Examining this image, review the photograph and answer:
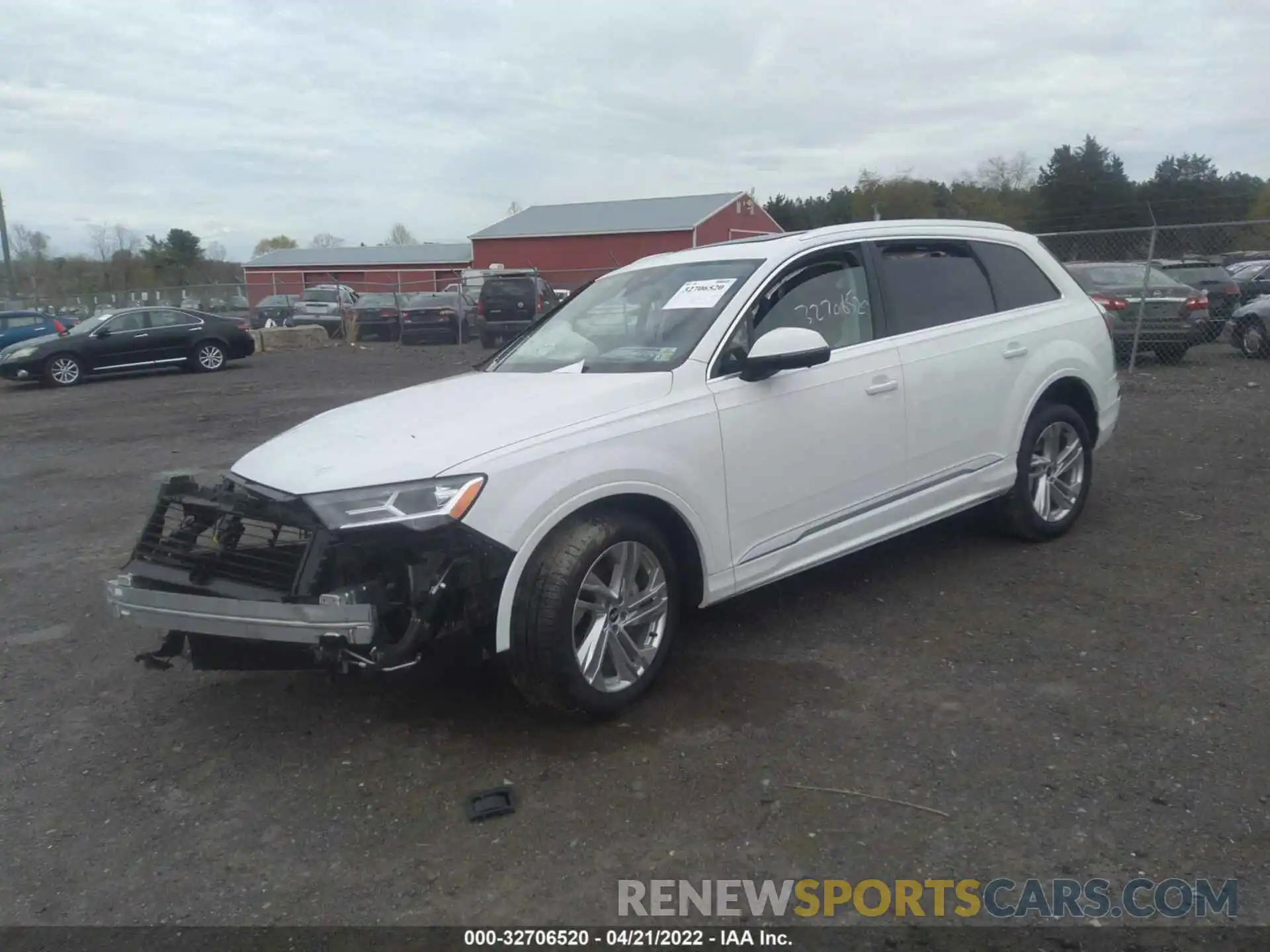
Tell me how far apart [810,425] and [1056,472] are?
222 cm

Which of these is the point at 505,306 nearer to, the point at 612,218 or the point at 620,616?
the point at 620,616

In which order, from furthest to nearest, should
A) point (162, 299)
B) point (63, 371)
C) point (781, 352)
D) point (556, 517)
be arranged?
point (162, 299) < point (63, 371) < point (781, 352) < point (556, 517)

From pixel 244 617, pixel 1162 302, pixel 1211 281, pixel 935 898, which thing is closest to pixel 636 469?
pixel 244 617

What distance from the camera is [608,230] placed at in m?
45.5

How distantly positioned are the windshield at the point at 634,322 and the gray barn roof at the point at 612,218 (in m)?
39.2

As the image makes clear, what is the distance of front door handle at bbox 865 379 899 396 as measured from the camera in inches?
190

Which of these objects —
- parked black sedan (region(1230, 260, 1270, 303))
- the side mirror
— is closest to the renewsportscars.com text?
the side mirror

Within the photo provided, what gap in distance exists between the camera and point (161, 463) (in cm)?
997

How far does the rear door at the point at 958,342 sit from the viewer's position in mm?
5121

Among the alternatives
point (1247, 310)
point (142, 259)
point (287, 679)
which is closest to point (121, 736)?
point (287, 679)

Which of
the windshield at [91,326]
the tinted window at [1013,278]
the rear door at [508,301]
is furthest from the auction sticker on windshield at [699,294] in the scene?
the rear door at [508,301]

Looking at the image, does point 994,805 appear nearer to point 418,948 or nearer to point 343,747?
point 418,948

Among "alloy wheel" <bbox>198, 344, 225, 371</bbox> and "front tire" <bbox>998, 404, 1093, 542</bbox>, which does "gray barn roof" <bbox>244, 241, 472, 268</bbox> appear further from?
"front tire" <bbox>998, 404, 1093, 542</bbox>

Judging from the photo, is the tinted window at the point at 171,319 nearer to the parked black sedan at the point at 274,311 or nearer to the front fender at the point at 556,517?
the parked black sedan at the point at 274,311
